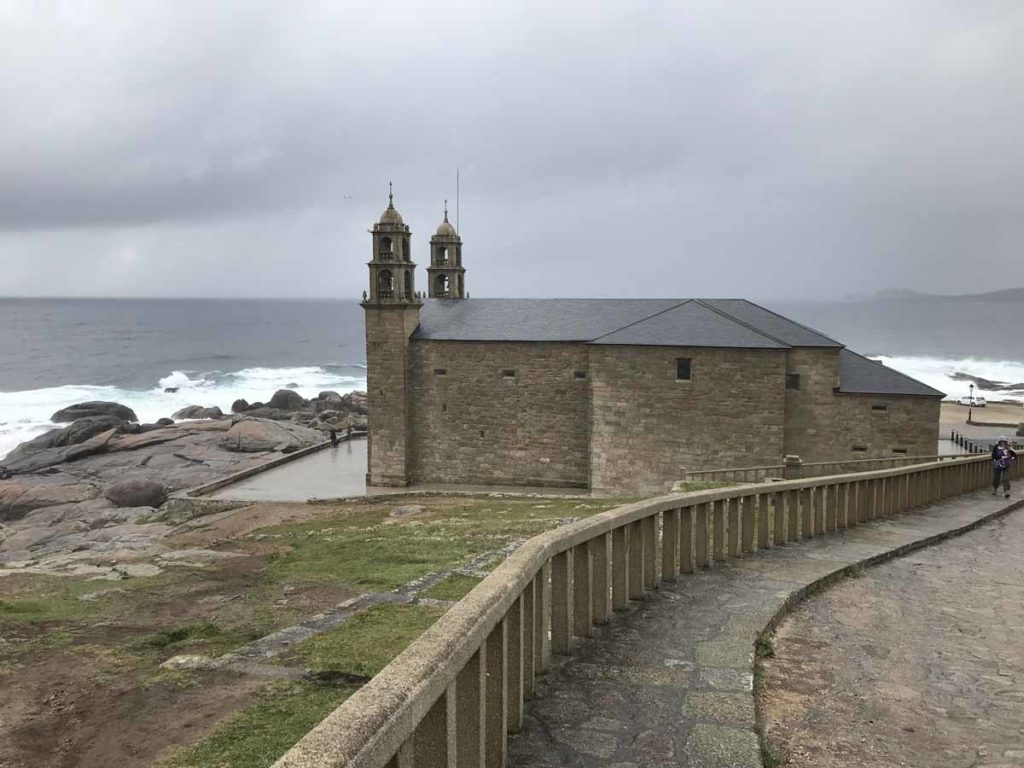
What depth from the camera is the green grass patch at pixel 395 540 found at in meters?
10.4

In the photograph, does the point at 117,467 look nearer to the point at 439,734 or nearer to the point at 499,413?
the point at 499,413

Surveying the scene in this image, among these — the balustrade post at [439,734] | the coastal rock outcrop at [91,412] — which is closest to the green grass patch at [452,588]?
the balustrade post at [439,734]

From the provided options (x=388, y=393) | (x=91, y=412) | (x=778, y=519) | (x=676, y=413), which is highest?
(x=388, y=393)

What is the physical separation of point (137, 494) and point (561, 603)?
30.0 metres

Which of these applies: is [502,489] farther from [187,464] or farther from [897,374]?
[187,464]

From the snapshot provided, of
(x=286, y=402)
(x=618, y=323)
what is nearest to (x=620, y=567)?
(x=618, y=323)

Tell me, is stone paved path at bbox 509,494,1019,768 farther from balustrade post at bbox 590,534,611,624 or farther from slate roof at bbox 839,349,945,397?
slate roof at bbox 839,349,945,397

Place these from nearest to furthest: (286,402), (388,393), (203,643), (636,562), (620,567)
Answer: (620,567) < (636,562) < (203,643) < (388,393) < (286,402)

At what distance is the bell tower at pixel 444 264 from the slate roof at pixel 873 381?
20279 mm

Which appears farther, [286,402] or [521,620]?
[286,402]

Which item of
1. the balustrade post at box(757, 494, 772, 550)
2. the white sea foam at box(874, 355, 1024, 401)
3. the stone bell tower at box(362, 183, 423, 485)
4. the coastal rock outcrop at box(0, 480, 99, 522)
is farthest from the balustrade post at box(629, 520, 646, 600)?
the white sea foam at box(874, 355, 1024, 401)

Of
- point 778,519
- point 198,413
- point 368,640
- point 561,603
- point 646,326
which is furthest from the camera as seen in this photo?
point 198,413

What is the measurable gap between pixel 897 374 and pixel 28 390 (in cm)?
7679

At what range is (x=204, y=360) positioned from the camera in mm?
104500
